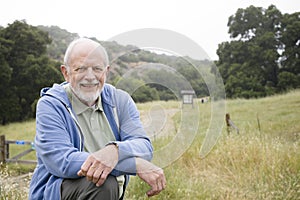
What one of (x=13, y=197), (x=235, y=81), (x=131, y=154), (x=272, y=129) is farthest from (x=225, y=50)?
(x=131, y=154)

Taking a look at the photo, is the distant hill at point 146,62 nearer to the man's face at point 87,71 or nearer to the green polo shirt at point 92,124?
the man's face at point 87,71

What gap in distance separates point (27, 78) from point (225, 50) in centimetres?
726

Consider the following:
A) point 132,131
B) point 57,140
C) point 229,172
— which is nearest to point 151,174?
point 132,131

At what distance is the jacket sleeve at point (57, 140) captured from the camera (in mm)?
1492

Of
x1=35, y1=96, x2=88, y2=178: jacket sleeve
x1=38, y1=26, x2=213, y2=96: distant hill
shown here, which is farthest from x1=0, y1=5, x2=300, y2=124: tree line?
x1=35, y1=96, x2=88, y2=178: jacket sleeve

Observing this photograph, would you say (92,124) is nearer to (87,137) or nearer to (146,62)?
(87,137)

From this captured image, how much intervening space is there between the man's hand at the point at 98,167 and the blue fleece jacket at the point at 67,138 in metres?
0.04

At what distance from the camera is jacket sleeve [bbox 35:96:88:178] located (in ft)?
4.90

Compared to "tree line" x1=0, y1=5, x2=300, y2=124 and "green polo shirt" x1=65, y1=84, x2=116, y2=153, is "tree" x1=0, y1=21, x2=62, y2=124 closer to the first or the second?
"tree line" x1=0, y1=5, x2=300, y2=124

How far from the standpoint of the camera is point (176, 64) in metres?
1.58

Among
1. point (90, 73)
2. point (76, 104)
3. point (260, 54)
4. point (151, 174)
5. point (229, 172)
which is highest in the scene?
point (260, 54)

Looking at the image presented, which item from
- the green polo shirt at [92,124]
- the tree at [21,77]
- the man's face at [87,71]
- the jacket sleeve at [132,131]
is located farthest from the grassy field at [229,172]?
the tree at [21,77]

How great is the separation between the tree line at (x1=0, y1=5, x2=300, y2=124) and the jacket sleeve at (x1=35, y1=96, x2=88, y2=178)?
0.29m

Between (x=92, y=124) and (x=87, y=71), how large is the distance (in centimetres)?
32
